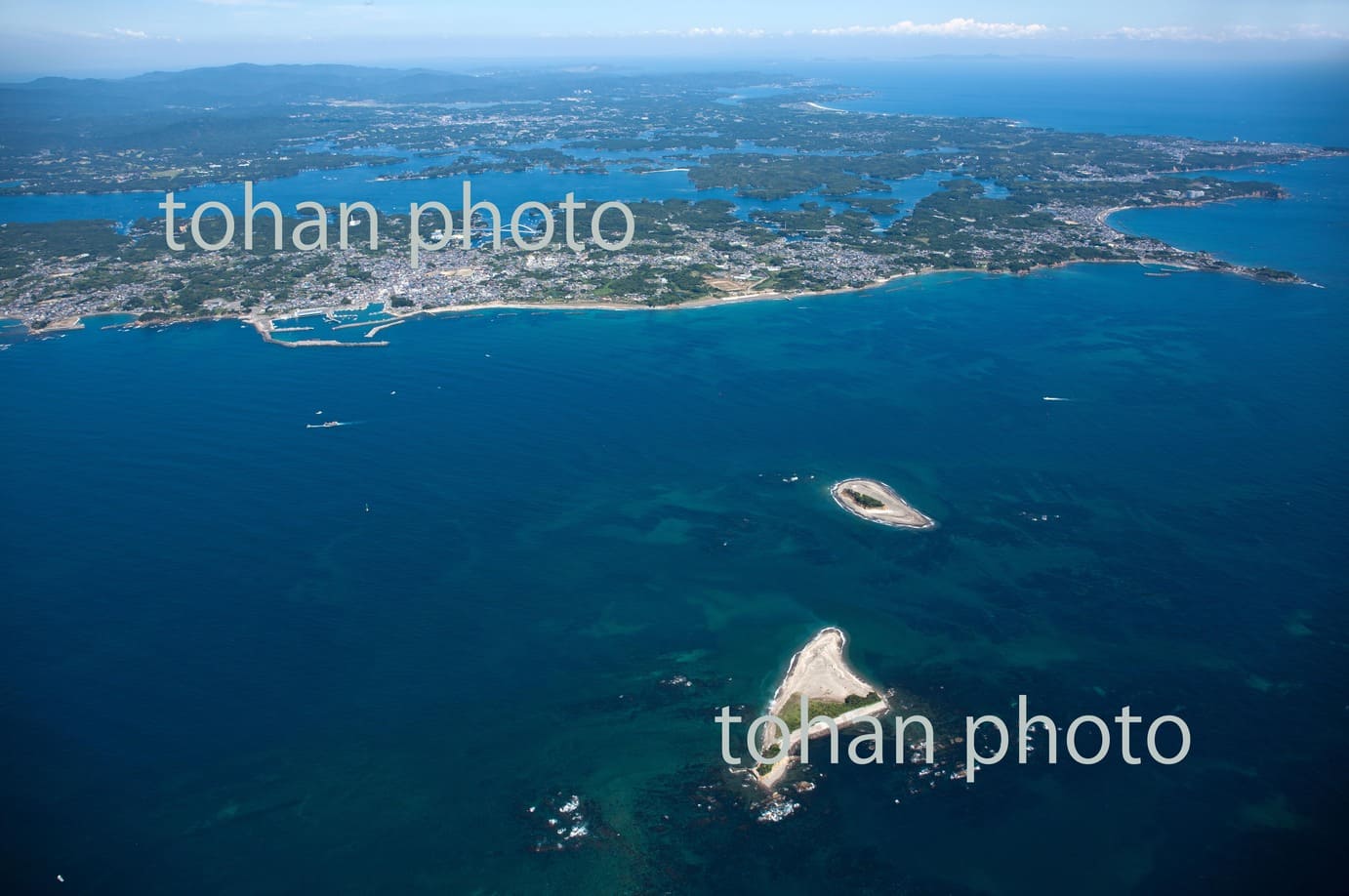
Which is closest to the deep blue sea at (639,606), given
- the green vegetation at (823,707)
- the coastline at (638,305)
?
the green vegetation at (823,707)

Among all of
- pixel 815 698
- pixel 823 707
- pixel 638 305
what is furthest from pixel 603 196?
pixel 823 707

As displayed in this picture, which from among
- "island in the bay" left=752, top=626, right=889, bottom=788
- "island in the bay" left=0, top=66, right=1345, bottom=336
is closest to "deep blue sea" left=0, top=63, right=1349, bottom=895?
"island in the bay" left=752, top=626, right=889, bottom=788

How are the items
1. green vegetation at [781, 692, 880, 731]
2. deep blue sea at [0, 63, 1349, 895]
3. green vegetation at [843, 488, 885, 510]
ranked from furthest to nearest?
green vegetation at [843, 488, 885, 510], green vegetation at [781, 692, 880, 731], deep blue sea at [0, 63, 1349, 895]

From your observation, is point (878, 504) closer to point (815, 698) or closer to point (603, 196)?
point (815, 698)

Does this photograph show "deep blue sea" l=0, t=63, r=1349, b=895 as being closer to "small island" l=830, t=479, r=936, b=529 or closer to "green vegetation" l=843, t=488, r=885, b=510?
"small island" l=830, t=479, r=936, b=529

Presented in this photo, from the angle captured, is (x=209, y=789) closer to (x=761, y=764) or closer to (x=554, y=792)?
(x=554, y=792)

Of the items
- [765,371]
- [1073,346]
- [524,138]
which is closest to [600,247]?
[765,371]
